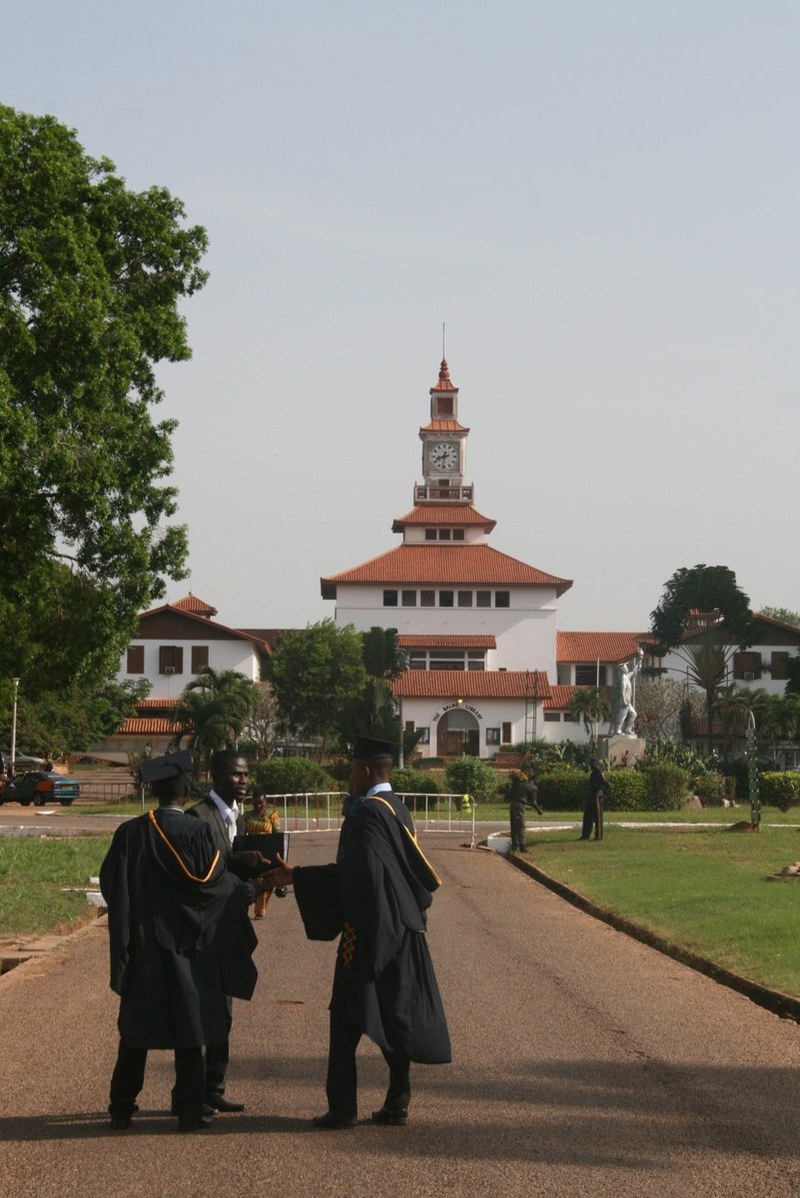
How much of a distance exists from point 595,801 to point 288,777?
16.9 meters

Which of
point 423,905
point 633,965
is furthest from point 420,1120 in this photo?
point 633,965

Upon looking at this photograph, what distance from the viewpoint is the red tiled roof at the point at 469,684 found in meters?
88.7

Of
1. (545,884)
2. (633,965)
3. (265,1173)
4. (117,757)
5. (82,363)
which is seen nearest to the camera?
(265,1173)

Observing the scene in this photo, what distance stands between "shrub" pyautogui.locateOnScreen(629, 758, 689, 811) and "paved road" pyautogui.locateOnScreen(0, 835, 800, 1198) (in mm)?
28173

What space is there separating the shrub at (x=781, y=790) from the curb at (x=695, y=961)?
19.7 meters

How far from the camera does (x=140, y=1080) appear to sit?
6.78 metres

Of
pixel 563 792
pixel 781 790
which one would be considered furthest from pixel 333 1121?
pixel 563 792

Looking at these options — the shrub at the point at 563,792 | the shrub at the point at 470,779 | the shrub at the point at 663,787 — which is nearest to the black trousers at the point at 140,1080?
the shrub at the point at 663,787

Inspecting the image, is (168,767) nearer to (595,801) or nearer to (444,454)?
(595,801)

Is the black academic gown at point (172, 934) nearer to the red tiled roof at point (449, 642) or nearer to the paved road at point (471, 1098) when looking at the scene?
the paved road at point (471, 1098)

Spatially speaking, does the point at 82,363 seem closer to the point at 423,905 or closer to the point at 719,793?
the point at 423,905

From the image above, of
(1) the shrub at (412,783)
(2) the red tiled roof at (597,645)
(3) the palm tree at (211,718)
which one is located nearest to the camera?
(1) the shrub at (412,783)

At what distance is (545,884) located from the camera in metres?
21.5

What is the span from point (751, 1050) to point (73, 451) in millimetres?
20107
